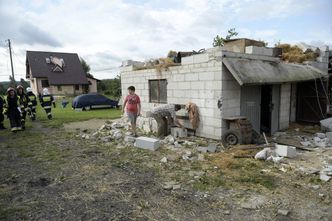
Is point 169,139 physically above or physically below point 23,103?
below

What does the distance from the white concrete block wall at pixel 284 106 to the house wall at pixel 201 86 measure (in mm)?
3361

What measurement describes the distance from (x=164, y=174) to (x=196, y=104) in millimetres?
3643

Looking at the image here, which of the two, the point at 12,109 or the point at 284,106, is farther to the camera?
the point at 12,109

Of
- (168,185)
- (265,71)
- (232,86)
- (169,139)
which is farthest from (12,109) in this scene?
(265,71)

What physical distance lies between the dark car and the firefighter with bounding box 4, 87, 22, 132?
8218 mm

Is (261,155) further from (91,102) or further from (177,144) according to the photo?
(91,102)

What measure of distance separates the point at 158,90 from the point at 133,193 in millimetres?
6115

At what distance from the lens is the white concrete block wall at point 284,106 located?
9528mm

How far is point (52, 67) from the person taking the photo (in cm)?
3659

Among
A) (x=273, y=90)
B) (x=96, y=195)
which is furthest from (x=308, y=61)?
(x=96, y=195)

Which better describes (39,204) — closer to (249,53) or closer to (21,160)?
(21,160)

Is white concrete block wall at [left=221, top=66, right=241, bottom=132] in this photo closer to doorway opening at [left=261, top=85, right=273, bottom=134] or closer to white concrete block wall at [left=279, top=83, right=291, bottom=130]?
doorway opening at [left=261, top=85, right=273, bottom=134]

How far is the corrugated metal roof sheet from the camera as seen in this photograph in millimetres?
35000

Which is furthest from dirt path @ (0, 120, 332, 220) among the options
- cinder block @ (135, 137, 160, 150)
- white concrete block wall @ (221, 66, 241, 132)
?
white concrete block wall @ (221, 66, 241, 132)
